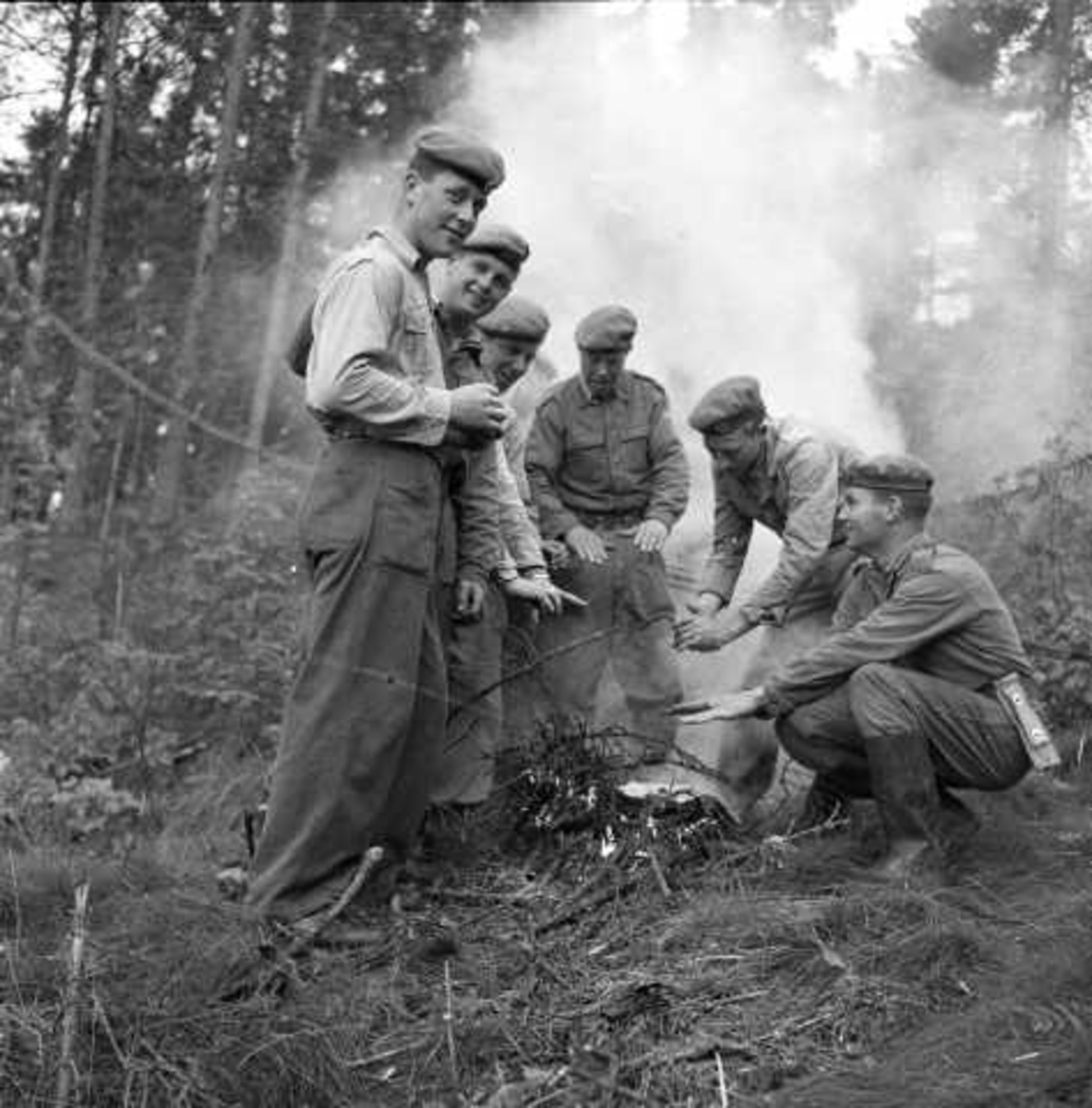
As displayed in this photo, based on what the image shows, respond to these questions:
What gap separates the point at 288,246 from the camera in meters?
17.6

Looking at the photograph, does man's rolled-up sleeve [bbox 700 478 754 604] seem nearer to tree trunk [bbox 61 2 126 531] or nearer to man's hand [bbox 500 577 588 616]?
man's hand [bbox 500 577 588 616]

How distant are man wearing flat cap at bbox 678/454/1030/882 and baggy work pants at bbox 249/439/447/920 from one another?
3.63 ft

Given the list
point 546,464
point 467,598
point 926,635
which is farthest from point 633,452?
point 926,635

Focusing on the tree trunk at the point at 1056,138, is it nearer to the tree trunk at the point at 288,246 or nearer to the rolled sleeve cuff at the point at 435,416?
the rolled sleeve cuff at the point at 435,416

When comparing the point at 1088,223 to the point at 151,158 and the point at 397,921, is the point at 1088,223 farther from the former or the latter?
the point at 151,158

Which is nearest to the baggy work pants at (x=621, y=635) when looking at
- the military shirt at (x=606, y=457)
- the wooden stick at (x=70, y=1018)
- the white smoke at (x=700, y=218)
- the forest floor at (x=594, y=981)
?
the military shirt at (x=606, y=457)

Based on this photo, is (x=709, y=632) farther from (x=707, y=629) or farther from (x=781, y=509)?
(x=781, y=509)

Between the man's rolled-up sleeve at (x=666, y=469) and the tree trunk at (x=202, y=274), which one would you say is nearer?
the man's rolled-up sleeve at (x=666, y=469)

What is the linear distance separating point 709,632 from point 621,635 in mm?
768

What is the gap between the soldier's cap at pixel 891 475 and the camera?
14.9 feet

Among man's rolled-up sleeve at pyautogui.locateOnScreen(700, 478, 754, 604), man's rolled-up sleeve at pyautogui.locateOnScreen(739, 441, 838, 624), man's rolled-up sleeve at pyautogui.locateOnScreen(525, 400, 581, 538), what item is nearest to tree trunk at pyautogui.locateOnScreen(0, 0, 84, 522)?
man's rolled-up sleeve at pyautogui.locateOnScreen(525, 400, 581, 538)

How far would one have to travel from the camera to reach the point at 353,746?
3793mm

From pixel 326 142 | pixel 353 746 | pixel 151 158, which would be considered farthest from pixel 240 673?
pixel 151 158

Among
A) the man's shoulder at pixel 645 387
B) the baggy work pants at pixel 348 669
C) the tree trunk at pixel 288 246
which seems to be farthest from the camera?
the tree trunk at pixel 288 246
